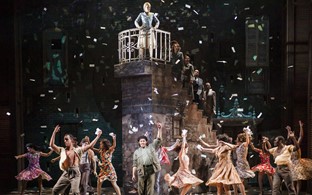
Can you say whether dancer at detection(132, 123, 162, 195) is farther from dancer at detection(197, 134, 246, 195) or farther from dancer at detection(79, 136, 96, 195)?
dancer at detection(79, 136, 96, 195)

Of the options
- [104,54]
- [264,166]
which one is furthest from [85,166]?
[104,54]

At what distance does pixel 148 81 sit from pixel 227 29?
7.25m

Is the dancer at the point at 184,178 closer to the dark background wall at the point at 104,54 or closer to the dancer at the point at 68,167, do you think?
the dancer at the point at 68,167

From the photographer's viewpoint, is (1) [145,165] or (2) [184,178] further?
(2) [184,178]

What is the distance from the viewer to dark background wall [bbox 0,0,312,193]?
2217 cm

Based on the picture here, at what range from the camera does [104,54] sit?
73.6 feet

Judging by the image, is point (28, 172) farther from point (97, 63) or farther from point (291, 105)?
point (291, 105)

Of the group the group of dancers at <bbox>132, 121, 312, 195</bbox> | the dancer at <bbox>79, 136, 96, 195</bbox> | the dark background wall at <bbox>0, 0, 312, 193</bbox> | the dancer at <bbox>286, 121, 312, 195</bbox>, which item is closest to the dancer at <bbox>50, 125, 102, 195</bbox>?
the group of dancers at <bbox>132, 121, 312, 195</bbox>

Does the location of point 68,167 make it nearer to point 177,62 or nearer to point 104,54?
point 177,62

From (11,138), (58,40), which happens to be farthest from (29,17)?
(11,138)

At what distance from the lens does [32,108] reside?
22.2m

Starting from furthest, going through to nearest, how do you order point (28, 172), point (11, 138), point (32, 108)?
1. point (32, 108)
2. point (11, 138)
3. point (28, 172)

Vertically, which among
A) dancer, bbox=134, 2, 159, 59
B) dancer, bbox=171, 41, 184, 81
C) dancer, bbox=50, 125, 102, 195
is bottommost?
dancer, bbox=50, 125, 102, 195

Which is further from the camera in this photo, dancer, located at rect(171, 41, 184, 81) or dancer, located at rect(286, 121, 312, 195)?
dancer, located at rect(171, 41, 184, 81)
